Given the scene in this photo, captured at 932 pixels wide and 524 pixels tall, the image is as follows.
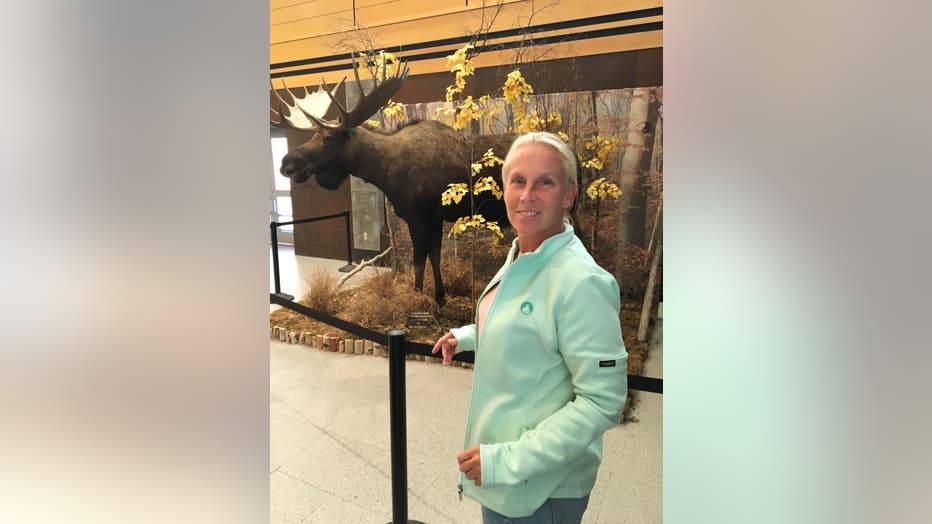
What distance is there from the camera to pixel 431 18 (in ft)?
9.70

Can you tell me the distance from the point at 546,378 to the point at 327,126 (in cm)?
281

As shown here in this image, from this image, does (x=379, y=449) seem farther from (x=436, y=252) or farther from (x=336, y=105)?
(x=336, y=105)

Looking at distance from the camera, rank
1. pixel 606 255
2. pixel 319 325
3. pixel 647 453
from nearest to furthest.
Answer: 1. pixel 647 453
2. pixel 606 255
3. pixel 319 325

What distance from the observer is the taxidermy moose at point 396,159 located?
311cm

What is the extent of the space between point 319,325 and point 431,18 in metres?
2.24

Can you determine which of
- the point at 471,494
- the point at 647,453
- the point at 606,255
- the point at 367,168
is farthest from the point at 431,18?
the point at 471,494

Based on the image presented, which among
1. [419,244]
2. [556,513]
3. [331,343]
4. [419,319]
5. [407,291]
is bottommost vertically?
[331,343]

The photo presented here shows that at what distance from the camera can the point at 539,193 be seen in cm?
78

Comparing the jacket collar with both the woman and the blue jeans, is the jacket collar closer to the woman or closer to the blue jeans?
the woman

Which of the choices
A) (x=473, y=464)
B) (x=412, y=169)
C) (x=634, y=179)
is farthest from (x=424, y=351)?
(x=412, y=169)
